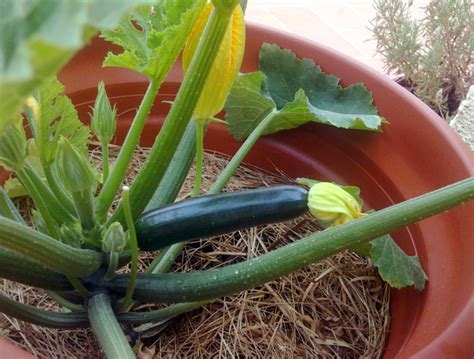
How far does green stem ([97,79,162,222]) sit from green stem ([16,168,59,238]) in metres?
0.06

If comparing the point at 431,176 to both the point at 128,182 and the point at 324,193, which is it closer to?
the point at 324,193

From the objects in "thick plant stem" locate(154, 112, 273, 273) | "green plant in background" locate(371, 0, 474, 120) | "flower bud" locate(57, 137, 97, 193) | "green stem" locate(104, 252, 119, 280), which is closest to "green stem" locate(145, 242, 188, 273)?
"thick plant stem" locate(154, 112, 273, 273)

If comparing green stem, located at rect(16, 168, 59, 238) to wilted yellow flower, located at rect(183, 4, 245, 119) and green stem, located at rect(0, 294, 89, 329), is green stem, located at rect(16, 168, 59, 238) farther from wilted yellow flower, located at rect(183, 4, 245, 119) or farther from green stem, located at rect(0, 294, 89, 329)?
wilted yellow flower, located at rect(183, 4, 245, 119)

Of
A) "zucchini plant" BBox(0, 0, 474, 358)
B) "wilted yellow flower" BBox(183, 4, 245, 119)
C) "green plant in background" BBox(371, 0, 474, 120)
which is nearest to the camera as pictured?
"zucchini plant" BBox(0, 0, 474, 358)

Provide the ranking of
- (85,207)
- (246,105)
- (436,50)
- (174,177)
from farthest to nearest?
(436,50), (246,105), (174,177), (85,207)

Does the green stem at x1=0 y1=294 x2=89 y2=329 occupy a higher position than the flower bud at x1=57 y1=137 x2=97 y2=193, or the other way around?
the flower bud at x1=57 y1=137 x2=97 y2=193

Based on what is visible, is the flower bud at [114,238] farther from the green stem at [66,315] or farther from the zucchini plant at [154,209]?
the green stem at [66,315]

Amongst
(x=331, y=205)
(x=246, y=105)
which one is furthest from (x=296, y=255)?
(x=246, y=105)

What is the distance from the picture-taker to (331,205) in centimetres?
70

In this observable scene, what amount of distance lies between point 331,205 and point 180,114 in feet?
0.65

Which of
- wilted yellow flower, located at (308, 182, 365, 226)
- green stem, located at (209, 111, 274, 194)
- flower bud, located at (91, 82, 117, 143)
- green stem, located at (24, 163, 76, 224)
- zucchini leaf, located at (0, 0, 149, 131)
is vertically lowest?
green stem, located at (24, 163, 76, 224)

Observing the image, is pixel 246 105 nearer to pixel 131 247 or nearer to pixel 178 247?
pixel 178 247

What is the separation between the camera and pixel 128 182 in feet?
3.34

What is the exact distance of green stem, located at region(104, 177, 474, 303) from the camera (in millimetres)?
615
